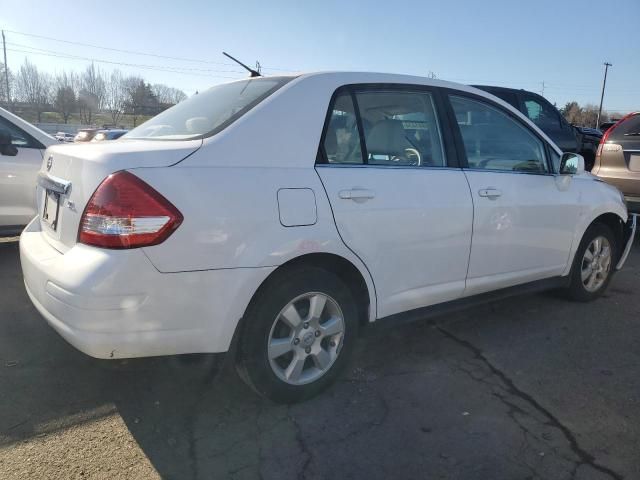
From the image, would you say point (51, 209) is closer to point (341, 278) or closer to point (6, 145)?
point (341, 278)

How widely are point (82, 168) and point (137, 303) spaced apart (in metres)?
0.70

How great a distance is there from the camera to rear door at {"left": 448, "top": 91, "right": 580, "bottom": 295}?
135 inches

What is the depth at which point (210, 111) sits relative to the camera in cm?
294

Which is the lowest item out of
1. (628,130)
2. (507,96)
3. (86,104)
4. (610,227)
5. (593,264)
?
(593,264)

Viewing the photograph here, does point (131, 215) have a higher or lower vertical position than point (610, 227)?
higher

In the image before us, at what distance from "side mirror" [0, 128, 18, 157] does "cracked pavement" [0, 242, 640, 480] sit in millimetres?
2228

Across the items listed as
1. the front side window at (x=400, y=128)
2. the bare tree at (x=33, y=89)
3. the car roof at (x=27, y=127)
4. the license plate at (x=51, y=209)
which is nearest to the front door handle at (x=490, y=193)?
the front side window at (x=400, y=128)

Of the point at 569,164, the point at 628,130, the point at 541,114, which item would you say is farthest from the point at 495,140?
the point at 541,114

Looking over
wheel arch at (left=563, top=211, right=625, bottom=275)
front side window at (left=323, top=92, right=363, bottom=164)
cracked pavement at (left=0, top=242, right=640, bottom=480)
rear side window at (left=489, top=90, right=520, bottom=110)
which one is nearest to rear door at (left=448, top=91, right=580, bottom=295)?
wheel arch at (left=563, top=211, right=625, bottom=275)

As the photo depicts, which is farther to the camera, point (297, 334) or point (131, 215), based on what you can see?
point (297, 334)

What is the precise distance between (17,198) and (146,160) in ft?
12.3

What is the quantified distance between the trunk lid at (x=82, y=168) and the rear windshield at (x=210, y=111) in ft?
0.72

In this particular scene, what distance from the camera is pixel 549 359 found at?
3459mm

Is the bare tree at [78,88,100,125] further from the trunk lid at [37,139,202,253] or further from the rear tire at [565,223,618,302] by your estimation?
the rear tire at [565,223,618,302]
